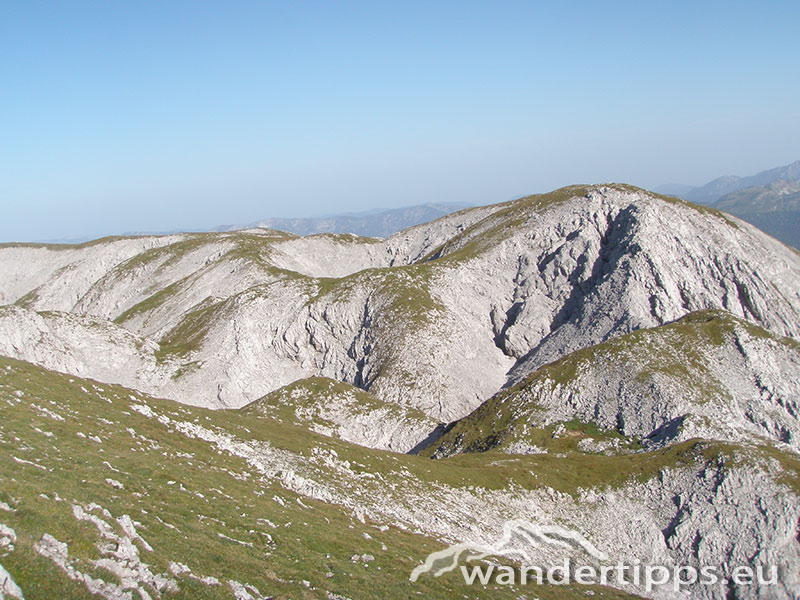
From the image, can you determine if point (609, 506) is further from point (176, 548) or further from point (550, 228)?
point (550, 228)

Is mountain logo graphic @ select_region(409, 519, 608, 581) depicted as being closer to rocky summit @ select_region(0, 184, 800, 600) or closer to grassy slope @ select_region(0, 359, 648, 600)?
rocky summit @ select_region(0, 184, 800, 600)

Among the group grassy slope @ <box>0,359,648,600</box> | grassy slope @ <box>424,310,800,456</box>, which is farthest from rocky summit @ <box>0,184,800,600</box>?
grassy slope @ <box>424,310,800,456</box>

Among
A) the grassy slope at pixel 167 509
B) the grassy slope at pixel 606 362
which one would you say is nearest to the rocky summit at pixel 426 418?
the grassy slope at pixel 167 509

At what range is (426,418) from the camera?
6694cm

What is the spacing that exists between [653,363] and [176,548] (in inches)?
2186

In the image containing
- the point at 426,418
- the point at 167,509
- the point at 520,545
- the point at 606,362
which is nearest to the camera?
the point at 167,509

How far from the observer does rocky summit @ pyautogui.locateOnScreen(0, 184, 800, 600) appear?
22219 mm

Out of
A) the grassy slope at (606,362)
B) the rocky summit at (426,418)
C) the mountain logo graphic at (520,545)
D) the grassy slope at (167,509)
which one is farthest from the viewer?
the grassy slope at (606,362)

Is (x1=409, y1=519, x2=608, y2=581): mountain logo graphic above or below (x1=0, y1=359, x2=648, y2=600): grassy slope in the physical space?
below

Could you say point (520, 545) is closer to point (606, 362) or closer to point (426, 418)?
point (426, 418)

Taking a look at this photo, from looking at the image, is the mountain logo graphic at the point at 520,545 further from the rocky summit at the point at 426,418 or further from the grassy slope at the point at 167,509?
the grassy slope at the point at 167,509

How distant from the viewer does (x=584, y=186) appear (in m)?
110

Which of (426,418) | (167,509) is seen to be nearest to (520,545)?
(167,509)

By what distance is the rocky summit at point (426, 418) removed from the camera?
875 inches
